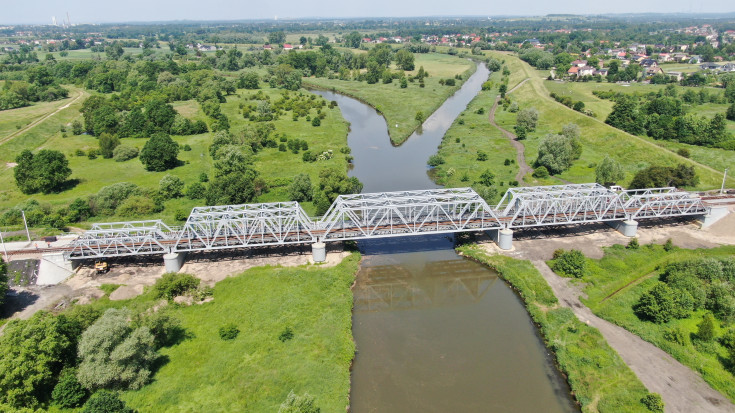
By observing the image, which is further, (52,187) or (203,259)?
(52,187)

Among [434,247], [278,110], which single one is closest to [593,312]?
[434,247]

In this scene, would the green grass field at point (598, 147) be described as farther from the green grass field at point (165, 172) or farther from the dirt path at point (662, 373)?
the green grass field at point (165, 172)

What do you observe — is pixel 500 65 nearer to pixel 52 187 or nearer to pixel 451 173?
pixel 451 173

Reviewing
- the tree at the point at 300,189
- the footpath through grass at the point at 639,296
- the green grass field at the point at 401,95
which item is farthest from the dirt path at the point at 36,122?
the footpath through grass at the point at 639,296

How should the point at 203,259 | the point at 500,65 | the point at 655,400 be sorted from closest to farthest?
the point at 655,400 < the point at 203,259 < the point at 500,65

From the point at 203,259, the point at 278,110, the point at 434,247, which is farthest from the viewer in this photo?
the point at 278,110

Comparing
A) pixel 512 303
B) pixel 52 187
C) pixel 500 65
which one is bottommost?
pixel 512 303
